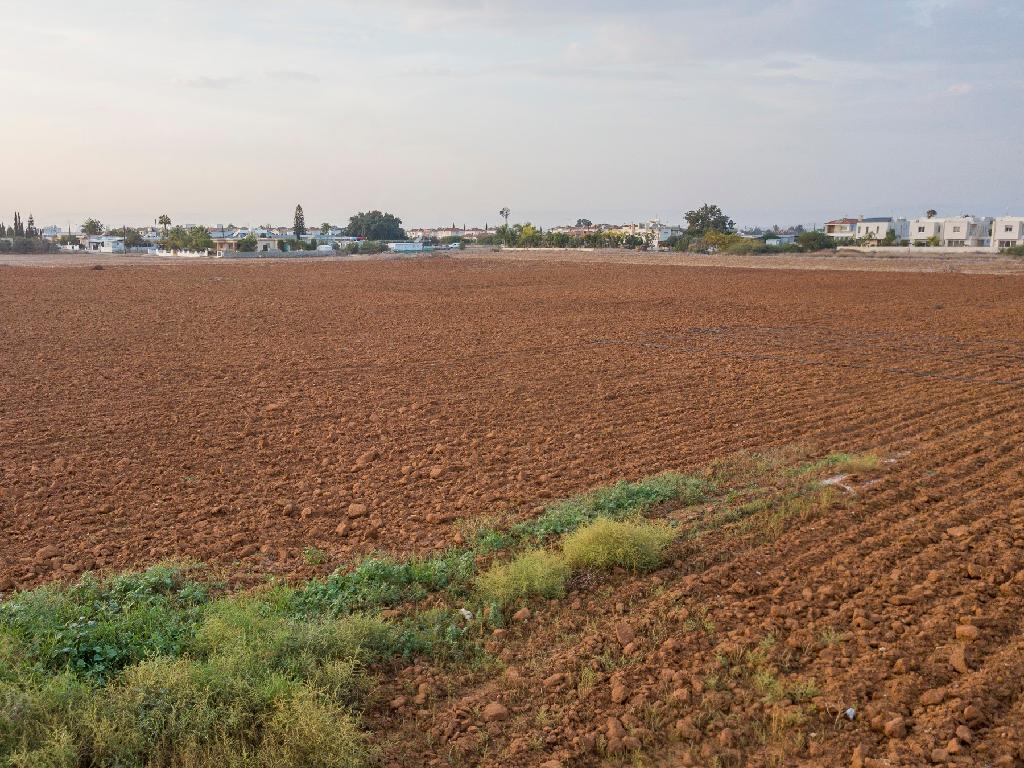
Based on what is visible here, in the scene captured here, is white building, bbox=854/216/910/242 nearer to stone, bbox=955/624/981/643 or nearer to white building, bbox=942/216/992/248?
white building, bbox=942/216/992/248

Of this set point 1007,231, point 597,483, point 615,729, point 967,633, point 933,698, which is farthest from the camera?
point 1007,231

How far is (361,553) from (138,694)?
294 centimetres

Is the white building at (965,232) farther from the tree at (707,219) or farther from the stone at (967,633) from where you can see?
the stone at (967,633)

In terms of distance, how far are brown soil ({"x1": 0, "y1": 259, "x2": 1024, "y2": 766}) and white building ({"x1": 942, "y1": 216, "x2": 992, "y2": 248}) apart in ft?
387

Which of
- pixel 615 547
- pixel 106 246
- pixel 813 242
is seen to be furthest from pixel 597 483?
pixel 106 246

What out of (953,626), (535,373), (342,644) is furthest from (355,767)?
(535,373)

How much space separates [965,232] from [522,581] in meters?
146

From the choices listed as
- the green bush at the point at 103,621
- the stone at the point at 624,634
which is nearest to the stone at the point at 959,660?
the stone at the point at 624,634

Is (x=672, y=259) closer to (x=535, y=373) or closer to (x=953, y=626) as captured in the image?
(x=535, y=373)

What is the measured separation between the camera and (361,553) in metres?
7.67

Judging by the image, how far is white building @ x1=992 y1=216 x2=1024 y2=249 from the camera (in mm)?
110812

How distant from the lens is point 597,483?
9.58 m

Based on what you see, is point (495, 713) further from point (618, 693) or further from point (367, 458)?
point (367, 458)

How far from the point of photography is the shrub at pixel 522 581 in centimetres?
666
